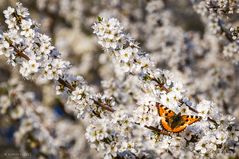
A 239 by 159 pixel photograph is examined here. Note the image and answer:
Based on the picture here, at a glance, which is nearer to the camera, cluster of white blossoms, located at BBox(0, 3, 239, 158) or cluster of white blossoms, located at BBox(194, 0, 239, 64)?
cluster of white blossoms, located at BBox(0, 3, 239, 158)

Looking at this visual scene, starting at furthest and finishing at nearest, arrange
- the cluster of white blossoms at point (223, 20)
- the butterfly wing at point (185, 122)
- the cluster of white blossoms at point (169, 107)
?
the cluster of white blossoms at point (223, 20)
the cluster of white blossoms at point (169, 107)
the butterfly wing at point (185, 122)

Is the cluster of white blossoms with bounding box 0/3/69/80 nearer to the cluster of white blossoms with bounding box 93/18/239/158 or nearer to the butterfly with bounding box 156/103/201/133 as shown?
the cluster of white blossoms with bounding box 93/18/239/158

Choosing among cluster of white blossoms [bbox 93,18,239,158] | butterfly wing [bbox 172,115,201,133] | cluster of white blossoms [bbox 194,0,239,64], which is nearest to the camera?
butterfly wing [bbox 172,115,201,133]

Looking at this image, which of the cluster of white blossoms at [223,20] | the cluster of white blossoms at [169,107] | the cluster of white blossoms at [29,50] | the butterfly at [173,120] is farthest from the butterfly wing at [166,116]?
the cluster of white blossoms at [223,20]

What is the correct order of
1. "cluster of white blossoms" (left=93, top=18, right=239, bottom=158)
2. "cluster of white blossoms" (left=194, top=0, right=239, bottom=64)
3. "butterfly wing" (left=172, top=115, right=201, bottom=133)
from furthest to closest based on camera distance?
"cluster of white blossoms" (left=194, top=0, right=239, bottom=64) → "cluster of white blossoms" (left=93, top=18, right=239, bottom=158) → "butterfly wing" (left=172, top=115, right=201, bottom=133)

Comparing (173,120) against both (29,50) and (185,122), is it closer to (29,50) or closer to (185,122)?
(185,122)

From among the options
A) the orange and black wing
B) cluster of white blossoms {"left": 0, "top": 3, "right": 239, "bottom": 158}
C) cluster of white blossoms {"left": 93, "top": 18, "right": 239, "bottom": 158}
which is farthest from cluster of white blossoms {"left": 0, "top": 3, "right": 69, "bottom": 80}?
the orange and black wing

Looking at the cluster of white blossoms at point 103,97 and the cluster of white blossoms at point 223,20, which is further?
the cluster of white blossoms at point 223,20

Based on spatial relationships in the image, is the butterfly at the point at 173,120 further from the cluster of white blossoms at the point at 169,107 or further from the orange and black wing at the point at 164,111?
the cluster of white blossoms at the point at 169,107

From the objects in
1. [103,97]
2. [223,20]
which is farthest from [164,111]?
[223,20]

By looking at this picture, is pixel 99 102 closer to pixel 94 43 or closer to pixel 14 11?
pixel 14 11
